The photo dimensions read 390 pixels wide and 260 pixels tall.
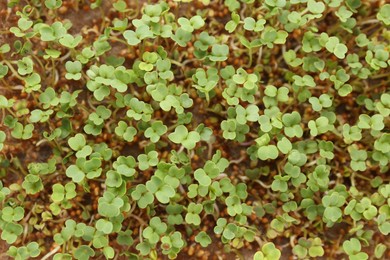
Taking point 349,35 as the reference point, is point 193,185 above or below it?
below

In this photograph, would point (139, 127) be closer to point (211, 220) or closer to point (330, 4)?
point (211, 220)

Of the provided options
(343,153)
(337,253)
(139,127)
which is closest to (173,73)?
(139,127)

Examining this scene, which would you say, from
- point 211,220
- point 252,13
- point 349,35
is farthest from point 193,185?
point 349,35

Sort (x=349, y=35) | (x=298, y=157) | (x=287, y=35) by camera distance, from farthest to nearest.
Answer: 1. (x=349, y=35)
2. (x=287, y=35)
3. (x=298, y=157)

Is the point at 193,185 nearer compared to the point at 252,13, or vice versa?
the point at 193,185

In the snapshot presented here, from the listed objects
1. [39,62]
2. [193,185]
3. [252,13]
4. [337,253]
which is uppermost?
[252,13]

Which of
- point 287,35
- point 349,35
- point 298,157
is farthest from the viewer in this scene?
point 349,35
